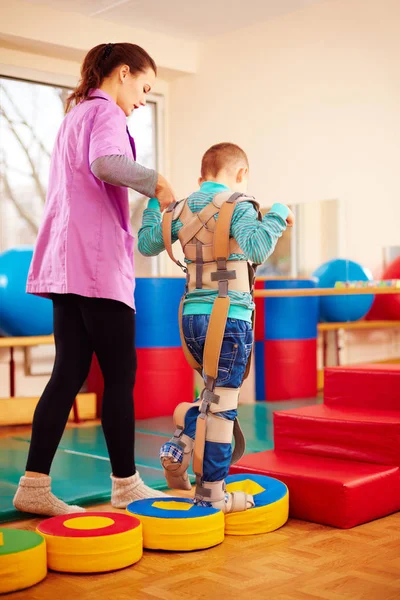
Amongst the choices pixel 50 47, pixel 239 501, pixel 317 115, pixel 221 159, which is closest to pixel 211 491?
pixel 239 501

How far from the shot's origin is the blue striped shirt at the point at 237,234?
212 centimetres

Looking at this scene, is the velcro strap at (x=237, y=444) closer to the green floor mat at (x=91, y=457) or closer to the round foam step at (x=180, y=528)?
the round foam step at (x=180, y=528)

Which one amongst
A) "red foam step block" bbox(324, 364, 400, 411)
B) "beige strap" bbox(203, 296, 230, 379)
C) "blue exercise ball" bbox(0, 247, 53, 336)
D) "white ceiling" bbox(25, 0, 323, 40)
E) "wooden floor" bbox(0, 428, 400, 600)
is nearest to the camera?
"wooden floor" bbox(0, 428, 400, 600)

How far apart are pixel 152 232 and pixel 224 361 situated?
1.43 feet

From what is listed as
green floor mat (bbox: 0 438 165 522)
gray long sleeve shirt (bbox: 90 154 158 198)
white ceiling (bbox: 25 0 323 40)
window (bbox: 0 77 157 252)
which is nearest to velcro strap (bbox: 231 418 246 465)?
green floor mat (bbox: 0 438 165 522)

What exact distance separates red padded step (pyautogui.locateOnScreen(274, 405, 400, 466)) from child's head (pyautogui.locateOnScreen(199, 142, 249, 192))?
807 millimetres

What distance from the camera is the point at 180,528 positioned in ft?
6.64

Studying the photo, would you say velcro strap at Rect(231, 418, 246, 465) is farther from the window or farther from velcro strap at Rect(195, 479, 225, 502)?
the window

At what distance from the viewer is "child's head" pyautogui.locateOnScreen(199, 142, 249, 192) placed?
91.6 inches

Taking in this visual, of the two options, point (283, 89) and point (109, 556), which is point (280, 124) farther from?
point (109, 556)

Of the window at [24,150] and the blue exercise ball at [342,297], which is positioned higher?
the window at [24,150]

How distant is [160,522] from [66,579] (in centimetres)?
28

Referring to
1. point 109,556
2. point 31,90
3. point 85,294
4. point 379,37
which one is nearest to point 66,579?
point 109,556

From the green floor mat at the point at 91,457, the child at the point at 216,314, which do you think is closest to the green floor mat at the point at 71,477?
the green floor mat at the point at 91,457
